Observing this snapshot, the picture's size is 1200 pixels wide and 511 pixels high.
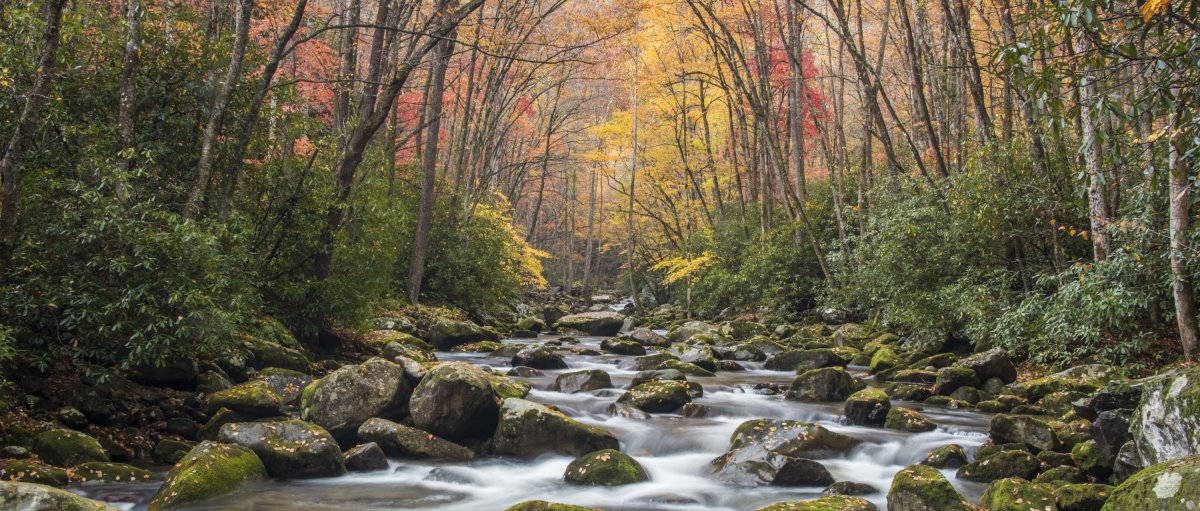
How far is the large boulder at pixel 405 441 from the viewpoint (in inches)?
305

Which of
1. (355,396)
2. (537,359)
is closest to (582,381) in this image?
(537,359)

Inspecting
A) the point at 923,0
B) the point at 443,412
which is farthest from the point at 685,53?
the point at 443,412

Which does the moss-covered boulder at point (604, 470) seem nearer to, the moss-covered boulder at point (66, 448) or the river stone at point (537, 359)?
the moss-covered boulder at point (66, 448)

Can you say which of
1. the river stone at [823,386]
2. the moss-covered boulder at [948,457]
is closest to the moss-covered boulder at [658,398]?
the river stone at [823,386]

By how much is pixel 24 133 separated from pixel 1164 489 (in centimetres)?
849

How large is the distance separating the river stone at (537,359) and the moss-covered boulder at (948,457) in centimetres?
767

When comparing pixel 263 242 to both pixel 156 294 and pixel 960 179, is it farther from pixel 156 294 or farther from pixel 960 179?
pixel 960 179

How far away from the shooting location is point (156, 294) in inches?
268

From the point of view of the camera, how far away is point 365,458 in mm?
7219

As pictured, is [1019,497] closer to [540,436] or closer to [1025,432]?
[1025,432]

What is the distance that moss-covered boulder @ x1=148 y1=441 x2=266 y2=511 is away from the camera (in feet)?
19.0

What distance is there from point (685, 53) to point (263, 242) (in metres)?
16.0

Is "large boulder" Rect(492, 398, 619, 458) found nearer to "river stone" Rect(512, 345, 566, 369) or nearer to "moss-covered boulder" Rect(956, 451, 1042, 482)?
"moss-covered boulder" Rect(956, 451, 1042, 482)

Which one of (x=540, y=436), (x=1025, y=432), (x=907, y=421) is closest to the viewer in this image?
A: (x=1025, y=432)
